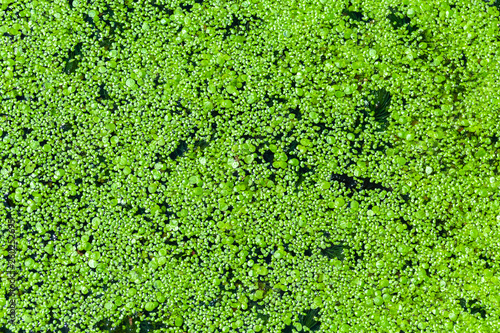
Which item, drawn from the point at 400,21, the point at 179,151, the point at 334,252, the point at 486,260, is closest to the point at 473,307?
the point at 486,260

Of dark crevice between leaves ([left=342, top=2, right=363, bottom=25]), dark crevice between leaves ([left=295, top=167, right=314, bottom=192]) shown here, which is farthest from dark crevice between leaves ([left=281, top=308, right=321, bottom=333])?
dark crevice between leaves ([left=342, top=2, right=363, bottom=25])

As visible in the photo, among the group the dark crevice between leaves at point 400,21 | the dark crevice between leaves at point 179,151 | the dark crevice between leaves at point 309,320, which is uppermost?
the dark crevice between leaves at point 400,21

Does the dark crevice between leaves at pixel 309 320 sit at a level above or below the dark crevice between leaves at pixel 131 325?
A: above

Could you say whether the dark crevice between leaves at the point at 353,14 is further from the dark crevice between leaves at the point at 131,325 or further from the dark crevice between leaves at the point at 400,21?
the dark crevice between leaves at the point at 131,325

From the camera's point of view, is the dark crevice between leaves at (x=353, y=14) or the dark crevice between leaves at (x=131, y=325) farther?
the dark crevice between leaves at (x=353, y=14)

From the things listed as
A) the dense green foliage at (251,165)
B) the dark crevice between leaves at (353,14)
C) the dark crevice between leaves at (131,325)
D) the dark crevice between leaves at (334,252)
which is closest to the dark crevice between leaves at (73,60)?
the dense green foliage at (251,165)

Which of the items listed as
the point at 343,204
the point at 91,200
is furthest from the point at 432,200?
the point at 91,200

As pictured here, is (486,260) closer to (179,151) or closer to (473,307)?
(473,307)

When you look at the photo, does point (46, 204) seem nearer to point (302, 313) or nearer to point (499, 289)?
point (302, 313)
